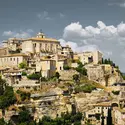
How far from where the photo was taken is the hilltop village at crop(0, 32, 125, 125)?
58.6 meters

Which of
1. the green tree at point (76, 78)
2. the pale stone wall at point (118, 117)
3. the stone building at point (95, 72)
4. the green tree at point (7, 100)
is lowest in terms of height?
the pale stone wall at point (118, 117)

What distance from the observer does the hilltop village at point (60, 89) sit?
58.6 meters

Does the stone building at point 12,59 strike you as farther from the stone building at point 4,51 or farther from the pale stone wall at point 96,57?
the pale stone wall at point 96,57

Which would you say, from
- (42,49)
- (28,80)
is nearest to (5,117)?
(28,80)

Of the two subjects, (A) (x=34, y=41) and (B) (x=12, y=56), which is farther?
(A) (x=34, y=41)

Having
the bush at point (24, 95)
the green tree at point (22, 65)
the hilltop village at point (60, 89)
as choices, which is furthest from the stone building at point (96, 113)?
the green tree at point (22, 65)

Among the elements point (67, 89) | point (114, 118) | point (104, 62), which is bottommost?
point (114, 118)

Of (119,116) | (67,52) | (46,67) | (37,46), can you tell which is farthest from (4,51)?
(119,116)

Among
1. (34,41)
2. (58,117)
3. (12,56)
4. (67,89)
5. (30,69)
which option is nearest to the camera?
(58,117)

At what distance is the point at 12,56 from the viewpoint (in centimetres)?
7231

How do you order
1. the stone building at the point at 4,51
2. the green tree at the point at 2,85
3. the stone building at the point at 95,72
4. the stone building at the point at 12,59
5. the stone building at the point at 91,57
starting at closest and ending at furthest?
1. the green tree at the point at 2,85
2. the stone building at the point at 95,72
3. the stone building at the point at 12,59
4. the stone building at the point at 91,57
5. the stone building at the point at 4,51

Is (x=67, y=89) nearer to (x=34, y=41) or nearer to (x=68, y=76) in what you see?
(x=68, y=76)

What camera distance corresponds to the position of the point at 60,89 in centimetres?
6141

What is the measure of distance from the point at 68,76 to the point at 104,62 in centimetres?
1166
